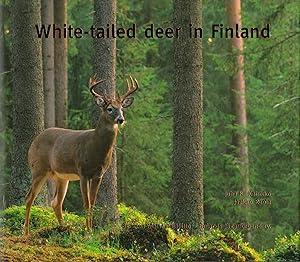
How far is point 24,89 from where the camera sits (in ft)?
44.7

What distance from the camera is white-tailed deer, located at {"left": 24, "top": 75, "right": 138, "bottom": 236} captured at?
1064 cm

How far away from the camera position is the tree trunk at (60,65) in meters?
20.3

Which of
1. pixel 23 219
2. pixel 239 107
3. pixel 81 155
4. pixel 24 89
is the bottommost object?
pixel 23 219

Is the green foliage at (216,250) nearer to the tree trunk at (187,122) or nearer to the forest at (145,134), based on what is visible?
the forest at (145,134)

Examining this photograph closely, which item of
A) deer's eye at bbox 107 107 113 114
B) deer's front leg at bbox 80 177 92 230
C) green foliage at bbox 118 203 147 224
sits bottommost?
green foliage at bbox 118 203 147 224

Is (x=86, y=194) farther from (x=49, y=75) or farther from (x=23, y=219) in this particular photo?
(x=49, y=75)

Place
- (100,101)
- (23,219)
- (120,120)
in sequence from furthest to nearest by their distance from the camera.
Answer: (23,219)
(100,101)
(120,120)

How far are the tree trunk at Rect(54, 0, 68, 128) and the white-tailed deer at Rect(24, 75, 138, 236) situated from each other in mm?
9067

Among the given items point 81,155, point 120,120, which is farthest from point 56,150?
point 120,120

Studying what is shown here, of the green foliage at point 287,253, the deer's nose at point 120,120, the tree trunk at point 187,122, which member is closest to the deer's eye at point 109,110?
the deer's nose at point 120,120

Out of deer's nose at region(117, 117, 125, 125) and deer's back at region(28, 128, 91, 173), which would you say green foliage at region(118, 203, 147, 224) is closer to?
deer's back at region(28, 128, 91, 173)

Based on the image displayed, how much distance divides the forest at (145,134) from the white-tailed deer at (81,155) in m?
0.02

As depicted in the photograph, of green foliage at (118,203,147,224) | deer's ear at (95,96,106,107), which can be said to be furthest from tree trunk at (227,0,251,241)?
deer's ear at (95,96,106,107)

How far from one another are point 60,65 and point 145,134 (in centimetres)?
356
